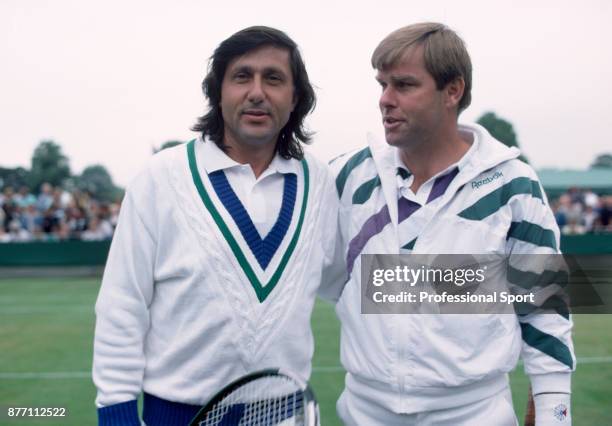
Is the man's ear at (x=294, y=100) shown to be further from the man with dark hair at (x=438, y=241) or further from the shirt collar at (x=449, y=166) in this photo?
the shirt collar at (x=449, y=166)

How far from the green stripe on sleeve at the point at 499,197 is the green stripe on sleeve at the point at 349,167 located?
441 mm

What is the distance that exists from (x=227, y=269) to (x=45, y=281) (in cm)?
1016

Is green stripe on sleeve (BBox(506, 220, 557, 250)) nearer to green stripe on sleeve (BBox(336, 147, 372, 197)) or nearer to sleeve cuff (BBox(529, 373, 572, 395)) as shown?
sleeve cuff (BBox(529, 373, 572, 395))

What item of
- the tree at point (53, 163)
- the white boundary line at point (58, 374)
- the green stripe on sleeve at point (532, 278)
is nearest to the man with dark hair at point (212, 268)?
the green stripe on sleeve at point (532, 278)

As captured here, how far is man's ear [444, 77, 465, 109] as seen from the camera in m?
2.58

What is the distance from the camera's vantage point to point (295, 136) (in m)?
2.60

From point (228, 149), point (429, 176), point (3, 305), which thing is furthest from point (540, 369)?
point (3, 305)

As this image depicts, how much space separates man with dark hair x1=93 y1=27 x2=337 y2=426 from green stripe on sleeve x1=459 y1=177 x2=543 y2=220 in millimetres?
516

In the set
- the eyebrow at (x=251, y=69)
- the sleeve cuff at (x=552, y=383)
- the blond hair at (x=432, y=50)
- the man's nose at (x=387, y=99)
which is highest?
the blond hair at (x=432, y=50)

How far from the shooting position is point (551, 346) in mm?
2438

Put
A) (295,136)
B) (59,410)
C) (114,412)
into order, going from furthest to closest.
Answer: (59,410)
(295,136)
(114,412)

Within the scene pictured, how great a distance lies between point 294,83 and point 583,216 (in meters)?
16.0

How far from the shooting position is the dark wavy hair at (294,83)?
234 cm

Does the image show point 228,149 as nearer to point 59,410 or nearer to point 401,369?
point 401,369
